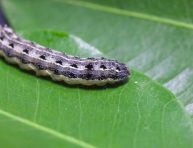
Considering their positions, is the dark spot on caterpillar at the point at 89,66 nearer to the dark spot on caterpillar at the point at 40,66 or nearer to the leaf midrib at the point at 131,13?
the dark spot on caterpillar at the point at 40,66

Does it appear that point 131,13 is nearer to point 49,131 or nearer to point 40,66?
point 40,66

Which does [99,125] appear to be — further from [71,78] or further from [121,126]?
[71,78]

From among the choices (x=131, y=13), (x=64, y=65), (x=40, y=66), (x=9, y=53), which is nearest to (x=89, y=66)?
(x=64, y=65)

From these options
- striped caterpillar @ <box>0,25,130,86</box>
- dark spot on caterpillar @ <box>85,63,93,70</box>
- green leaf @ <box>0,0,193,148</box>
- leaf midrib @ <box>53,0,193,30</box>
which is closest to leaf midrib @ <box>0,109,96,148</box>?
green leaf @ <box>0,0,193,148</box>

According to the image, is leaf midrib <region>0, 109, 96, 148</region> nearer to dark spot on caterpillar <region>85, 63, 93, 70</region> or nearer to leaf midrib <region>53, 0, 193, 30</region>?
dark spot on caterpillar <region>85, 63, 93, 70</region>

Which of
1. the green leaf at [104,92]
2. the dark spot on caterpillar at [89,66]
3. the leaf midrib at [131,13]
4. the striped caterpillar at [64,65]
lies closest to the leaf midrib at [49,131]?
the green leaf at [104,92]
